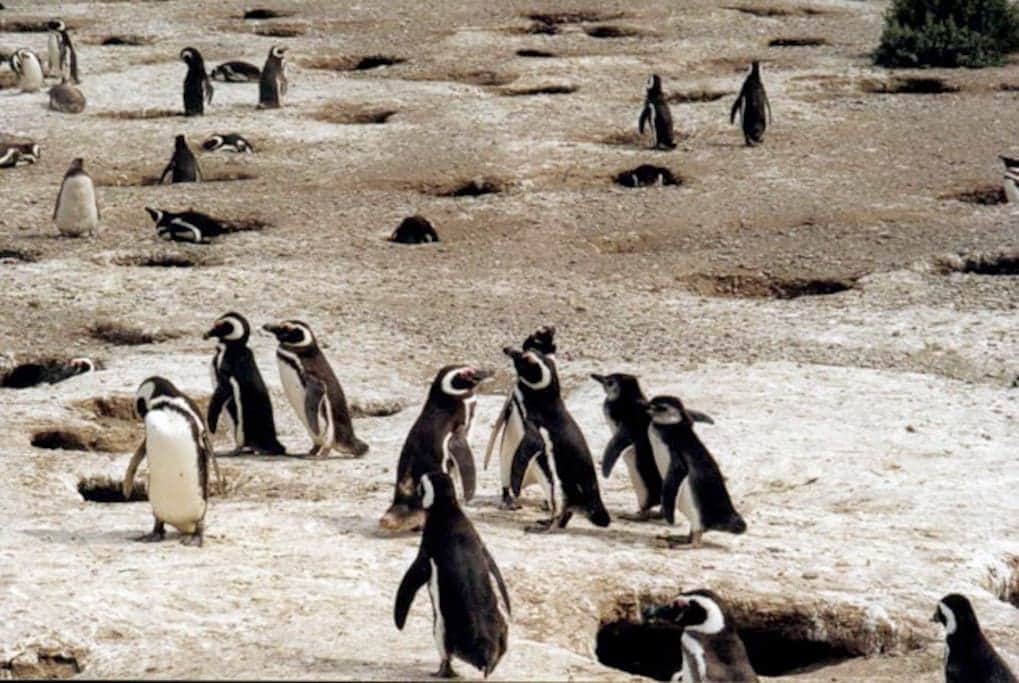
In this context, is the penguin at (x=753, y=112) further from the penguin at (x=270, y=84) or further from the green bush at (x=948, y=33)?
the penguin at (x=270, y=84)

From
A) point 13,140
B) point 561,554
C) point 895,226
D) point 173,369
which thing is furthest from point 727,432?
point 13,140

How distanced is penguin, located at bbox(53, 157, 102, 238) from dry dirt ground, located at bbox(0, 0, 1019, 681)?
0.23 m

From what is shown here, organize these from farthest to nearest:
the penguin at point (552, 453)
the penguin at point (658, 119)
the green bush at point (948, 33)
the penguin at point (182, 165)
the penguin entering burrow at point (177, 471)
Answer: the green bush at point (948, 33) < the penguin at point (658, 119) < the penguin at point (182, 165) < the penguin at point (552, 453) < the penguin entering burrow at point (177, 471)

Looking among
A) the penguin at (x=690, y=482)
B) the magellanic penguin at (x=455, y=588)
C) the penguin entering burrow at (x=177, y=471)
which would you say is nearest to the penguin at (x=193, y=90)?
the penguin entering burrow at (x=177, y=471)

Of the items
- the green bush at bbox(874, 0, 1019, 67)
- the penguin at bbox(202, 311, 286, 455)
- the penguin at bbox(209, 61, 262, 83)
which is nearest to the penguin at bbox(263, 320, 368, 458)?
the penguin at bbox(202, 311, 286, 455)

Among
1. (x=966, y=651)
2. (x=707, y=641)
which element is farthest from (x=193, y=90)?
(x=966, y=651)

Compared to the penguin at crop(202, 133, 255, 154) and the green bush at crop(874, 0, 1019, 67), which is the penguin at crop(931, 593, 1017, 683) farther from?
A: the green bush at crop(874, 0, 1019, 67)

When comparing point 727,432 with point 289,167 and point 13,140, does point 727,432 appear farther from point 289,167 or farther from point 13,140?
point 13,140

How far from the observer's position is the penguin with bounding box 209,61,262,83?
22.6 m

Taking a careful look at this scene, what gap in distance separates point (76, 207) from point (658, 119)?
20.3 feet

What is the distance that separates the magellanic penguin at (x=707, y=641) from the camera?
6891mm

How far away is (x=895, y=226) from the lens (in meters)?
15.7

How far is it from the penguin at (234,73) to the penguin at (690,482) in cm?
1483

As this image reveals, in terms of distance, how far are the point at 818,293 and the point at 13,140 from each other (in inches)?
349
